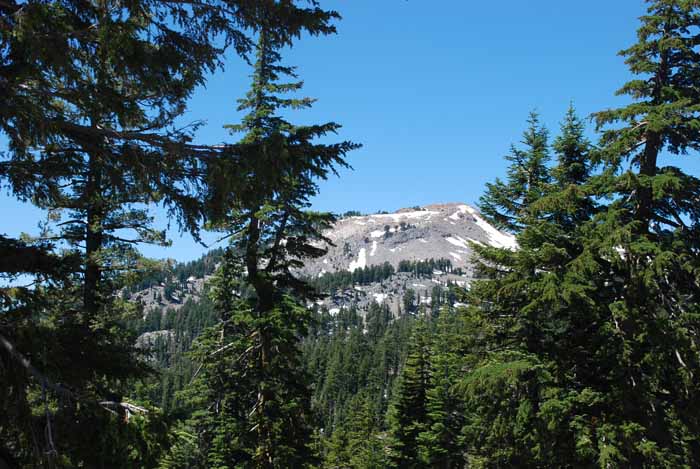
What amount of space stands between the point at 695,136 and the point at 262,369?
41.7 feet

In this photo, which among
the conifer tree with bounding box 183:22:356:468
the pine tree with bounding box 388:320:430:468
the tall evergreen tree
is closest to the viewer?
the tall evergreen tree

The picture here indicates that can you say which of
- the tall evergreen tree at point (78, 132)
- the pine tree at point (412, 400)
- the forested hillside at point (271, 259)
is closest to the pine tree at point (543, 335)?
the forested hillside at point (271, 259)

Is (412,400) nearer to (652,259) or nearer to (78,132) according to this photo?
(652,259)

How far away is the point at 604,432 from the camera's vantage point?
38.2ft

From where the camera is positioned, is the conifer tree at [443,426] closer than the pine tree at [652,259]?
No

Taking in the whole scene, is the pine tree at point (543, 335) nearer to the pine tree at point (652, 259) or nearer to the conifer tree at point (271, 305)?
the pine tree at point (652, 259)

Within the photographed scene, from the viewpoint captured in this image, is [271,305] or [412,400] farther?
[412,400]

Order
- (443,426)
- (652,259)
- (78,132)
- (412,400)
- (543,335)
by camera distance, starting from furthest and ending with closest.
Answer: (412,400) → (443,426) → (543,335) → (652,259) → (78,132)

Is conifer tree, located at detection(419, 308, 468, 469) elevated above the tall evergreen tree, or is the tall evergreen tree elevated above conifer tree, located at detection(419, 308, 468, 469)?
the tall evergreen tree

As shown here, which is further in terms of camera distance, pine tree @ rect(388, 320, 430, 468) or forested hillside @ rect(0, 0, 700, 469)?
pine tree @ rect(388, 320, 430, 468)

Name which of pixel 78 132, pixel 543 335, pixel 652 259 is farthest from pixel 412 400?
pixel 78 132

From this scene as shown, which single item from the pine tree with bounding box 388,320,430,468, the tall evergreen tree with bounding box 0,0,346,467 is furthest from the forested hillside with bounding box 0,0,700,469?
the pine tree with bounding box 388,320,430,468

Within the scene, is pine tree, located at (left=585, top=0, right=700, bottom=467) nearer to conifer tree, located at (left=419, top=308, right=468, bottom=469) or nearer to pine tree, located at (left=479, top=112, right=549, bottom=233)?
pine tree, located at (left=479, top=112, right=549, bottom=233)

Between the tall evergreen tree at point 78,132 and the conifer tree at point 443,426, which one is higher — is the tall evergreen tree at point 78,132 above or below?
above
